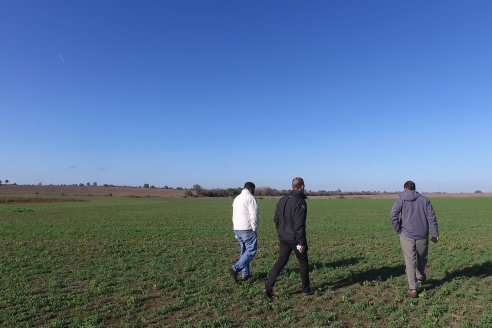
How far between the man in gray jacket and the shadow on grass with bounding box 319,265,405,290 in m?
1.40

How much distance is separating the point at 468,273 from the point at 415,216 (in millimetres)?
3476

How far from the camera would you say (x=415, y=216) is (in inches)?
310

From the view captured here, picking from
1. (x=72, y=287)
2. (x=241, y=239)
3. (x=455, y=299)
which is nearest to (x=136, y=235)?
(x=72, y=287)

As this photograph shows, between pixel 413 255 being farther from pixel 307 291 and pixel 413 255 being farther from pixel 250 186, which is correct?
pixel 250 186

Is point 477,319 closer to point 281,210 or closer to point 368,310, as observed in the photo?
point 368,310

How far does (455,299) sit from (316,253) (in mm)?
6190

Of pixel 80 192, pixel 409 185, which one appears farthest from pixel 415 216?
pixel 80 192

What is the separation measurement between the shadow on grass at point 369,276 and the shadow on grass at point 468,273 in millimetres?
943

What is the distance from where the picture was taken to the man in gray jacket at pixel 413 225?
783 centimetres

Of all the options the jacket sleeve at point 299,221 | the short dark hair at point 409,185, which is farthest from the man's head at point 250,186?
the short dark hair at point 409,185

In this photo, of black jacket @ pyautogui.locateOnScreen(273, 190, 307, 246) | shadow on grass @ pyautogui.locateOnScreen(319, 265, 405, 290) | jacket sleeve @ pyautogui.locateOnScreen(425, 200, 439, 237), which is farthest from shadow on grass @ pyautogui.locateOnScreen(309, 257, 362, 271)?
black jacket @ pyautogui.locateOnScreen(273, 190, 307, 246)

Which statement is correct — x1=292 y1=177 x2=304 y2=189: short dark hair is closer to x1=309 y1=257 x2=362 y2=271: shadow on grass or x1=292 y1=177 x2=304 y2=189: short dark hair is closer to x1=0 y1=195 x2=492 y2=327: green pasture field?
x1=0 y1=195 x2=492 y2=327: green pasture field

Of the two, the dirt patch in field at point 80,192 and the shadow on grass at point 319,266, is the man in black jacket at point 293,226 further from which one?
the dirt patch in field at point 80,192

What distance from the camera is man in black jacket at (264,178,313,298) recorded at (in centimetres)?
719
